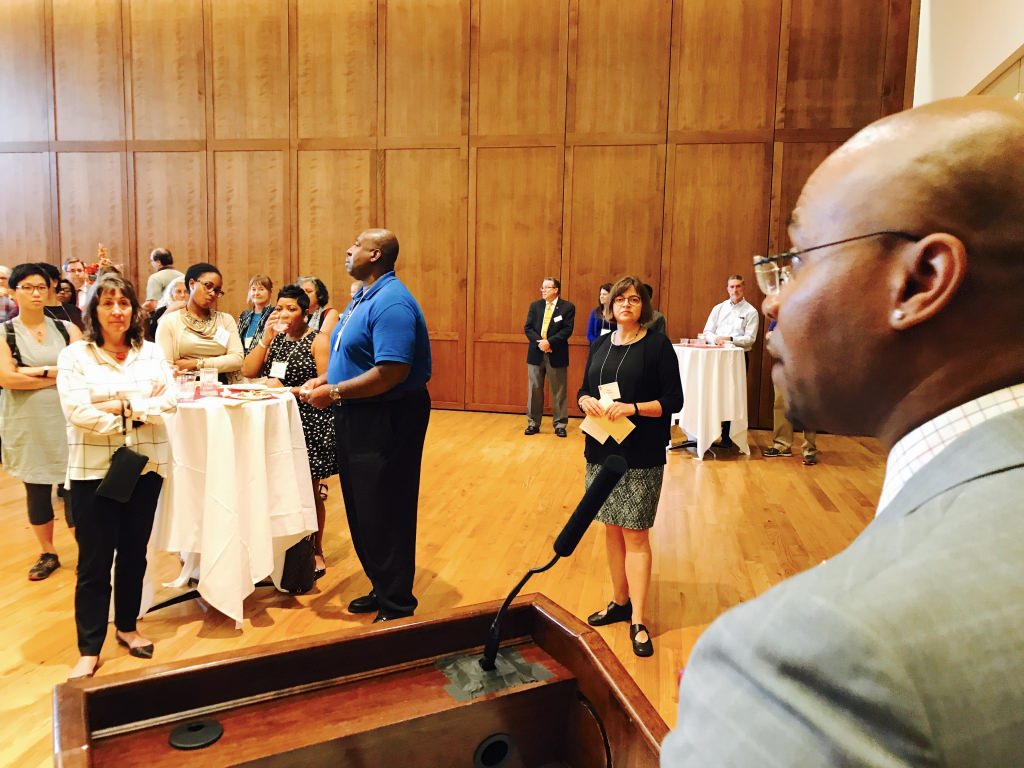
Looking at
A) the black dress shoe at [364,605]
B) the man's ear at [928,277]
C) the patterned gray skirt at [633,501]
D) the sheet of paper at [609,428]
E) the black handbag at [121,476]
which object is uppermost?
the man's ear at [928,277]

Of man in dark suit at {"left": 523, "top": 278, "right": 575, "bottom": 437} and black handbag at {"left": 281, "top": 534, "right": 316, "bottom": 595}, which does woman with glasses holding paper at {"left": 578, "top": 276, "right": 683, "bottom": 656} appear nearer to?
black handbag at {"left": 281, "top": 534, "right": 316, "bottom": 595}

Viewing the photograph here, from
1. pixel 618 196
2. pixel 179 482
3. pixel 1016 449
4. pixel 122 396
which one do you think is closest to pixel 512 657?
pixel 1016 449

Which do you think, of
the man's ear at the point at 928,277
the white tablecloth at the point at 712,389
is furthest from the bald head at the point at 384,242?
the white tablecloth at the point at 712,389

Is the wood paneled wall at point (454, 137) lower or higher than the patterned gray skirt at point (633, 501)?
higher

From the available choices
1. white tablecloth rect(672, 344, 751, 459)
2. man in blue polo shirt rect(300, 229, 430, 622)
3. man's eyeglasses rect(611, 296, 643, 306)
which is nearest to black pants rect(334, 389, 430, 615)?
man in blue polo shirt rect(300, 229, 430, 622)

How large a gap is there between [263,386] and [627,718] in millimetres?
3100

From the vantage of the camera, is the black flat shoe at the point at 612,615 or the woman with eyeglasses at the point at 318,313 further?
the woman with eyeglasses at the point at 318,313

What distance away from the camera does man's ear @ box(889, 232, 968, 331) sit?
59 centimetres

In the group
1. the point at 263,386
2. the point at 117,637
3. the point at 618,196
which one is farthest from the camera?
the point at 618,196

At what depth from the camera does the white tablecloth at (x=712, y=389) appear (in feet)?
21.9

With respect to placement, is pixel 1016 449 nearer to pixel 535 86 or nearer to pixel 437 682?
pixel 437 682

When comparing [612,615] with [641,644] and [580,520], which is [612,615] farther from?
[580,520]

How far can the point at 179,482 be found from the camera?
335 cm

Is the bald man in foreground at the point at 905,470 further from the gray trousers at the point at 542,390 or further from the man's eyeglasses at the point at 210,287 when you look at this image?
the gray trousers at the point at 542,390
